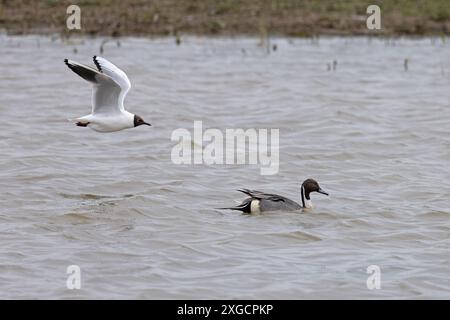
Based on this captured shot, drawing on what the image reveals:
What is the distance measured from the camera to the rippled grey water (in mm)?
8734

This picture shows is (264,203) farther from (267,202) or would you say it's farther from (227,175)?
(227,175)

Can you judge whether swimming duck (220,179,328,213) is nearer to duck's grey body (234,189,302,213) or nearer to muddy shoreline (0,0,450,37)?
duck's grey body (234,189,302,213)

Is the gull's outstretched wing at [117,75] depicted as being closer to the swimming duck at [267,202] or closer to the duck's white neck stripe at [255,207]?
the swimming duck at [267,202]

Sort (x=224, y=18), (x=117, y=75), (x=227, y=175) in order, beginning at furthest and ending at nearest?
(x=224, y=18) < (x=227, y=175) < (x=117, y=75)

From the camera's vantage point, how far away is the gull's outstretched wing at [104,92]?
1022 centimetres

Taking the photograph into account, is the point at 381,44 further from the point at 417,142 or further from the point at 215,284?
the point at 215,284

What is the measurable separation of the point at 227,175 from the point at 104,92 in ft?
8.24

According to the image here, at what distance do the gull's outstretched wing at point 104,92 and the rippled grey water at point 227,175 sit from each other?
38.2 inches

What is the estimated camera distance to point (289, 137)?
49.2ft

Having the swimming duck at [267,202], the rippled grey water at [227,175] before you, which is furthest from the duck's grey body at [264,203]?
the rippled grey water at [227,175]

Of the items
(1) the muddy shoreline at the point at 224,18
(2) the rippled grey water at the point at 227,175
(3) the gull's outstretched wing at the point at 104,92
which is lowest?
(2) the rippled grey water at the point at 227,175

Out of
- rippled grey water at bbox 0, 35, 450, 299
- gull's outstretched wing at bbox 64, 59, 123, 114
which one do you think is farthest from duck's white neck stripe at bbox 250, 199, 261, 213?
gull's outstretched wing at bbox 64, 59, 123, 114

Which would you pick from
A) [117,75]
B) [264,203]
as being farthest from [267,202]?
[117,75]

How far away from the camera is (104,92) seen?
10.6 m
